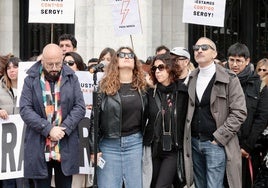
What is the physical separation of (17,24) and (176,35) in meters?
3.76

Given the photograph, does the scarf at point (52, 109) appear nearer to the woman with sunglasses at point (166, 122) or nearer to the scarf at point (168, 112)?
the woman with sunglasses at point (166, 122)

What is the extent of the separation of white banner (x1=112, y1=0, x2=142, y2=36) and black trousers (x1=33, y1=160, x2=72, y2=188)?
2.53 meters

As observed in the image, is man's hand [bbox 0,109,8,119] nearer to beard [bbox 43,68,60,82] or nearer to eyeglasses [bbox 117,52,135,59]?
beard [bbox 43,68,60,82]

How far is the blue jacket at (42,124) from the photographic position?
638 centimetres

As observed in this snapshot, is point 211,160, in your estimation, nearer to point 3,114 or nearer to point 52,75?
point 52,75

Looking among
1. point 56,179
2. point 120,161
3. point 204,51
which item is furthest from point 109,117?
point 204,51

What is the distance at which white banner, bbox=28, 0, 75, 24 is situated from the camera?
884 cm

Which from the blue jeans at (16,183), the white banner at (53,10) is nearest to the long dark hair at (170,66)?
the blue jeans at (16,183)

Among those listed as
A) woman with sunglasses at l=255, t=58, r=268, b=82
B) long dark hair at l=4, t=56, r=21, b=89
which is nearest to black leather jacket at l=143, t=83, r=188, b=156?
long dark hair at l=4, t=56, r=21, b=89

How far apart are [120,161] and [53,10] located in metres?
3.19

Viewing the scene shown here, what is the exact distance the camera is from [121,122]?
6.47m

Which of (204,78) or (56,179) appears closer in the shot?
(56,179)

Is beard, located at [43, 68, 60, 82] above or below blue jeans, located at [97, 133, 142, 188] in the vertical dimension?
above

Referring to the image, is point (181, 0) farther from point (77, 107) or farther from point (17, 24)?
point (77, 107)
